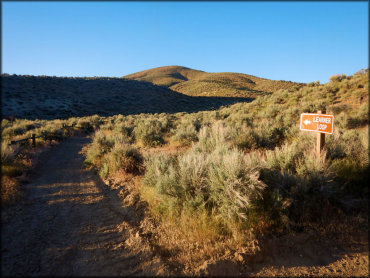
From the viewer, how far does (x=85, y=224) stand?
332 centimetres

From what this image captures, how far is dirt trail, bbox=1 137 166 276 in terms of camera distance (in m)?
2.25

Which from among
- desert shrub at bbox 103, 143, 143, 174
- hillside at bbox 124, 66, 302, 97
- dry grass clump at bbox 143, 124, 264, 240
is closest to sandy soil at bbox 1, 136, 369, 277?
dry grass clump at bbox 143, 124, 264, 240

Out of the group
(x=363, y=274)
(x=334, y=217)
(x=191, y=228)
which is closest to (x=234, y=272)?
(x=191, y=228)

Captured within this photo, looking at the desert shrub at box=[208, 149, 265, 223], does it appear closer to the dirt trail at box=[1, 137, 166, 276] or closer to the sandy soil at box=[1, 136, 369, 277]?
the sandy soil at box=[1, 136, 369, 277]

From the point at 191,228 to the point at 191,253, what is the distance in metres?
0.43

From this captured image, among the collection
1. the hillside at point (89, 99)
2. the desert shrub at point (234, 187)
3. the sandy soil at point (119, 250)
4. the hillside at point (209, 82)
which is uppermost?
the hillside at point (209, 82)

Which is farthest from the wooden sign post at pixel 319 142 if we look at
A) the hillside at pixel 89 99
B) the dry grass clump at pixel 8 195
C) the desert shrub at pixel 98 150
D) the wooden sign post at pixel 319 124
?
the hillside at pixel 89 99

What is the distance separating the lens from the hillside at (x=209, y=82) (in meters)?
48.3

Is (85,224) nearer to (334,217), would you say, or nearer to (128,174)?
(128,174)

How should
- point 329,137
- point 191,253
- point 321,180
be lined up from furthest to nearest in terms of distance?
point 329,137, point 321,180, point 191,253

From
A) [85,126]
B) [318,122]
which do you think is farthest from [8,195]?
[85,126]

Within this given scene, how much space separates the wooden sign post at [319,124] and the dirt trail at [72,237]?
4.05 meters

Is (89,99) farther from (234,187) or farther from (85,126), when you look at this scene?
(234,187)

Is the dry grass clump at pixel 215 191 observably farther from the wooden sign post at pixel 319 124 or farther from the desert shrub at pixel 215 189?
the wooden sign post at pixel 319 124
